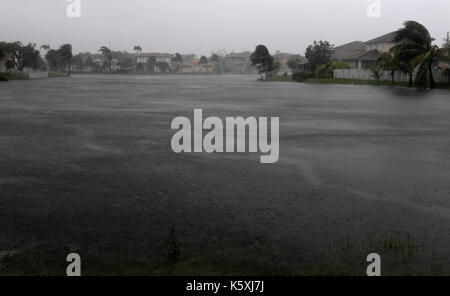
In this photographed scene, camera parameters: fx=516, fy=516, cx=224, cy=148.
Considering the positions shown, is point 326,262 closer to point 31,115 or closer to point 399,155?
point 399,155

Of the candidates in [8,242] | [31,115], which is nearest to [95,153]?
[8,242]

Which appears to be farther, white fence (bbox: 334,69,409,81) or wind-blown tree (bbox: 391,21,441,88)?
white fence (bbox: 334,69,409,81)

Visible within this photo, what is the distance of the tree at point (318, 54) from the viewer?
280 ft

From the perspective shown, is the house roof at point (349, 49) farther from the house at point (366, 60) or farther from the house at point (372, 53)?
the house at point (366, 60)

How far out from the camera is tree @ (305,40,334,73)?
280ft

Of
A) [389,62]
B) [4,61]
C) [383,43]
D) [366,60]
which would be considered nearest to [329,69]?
[366,60]

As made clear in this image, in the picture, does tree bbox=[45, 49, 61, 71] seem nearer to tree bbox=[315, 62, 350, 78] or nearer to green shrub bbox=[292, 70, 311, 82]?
green shrub bbox=[292, 70, 311, 82]

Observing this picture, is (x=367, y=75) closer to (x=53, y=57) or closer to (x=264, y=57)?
(x=264, y=57)

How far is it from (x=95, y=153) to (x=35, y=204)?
15.2ft

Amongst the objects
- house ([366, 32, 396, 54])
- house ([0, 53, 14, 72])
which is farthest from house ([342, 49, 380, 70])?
house ([0, 53, 14, 72])
